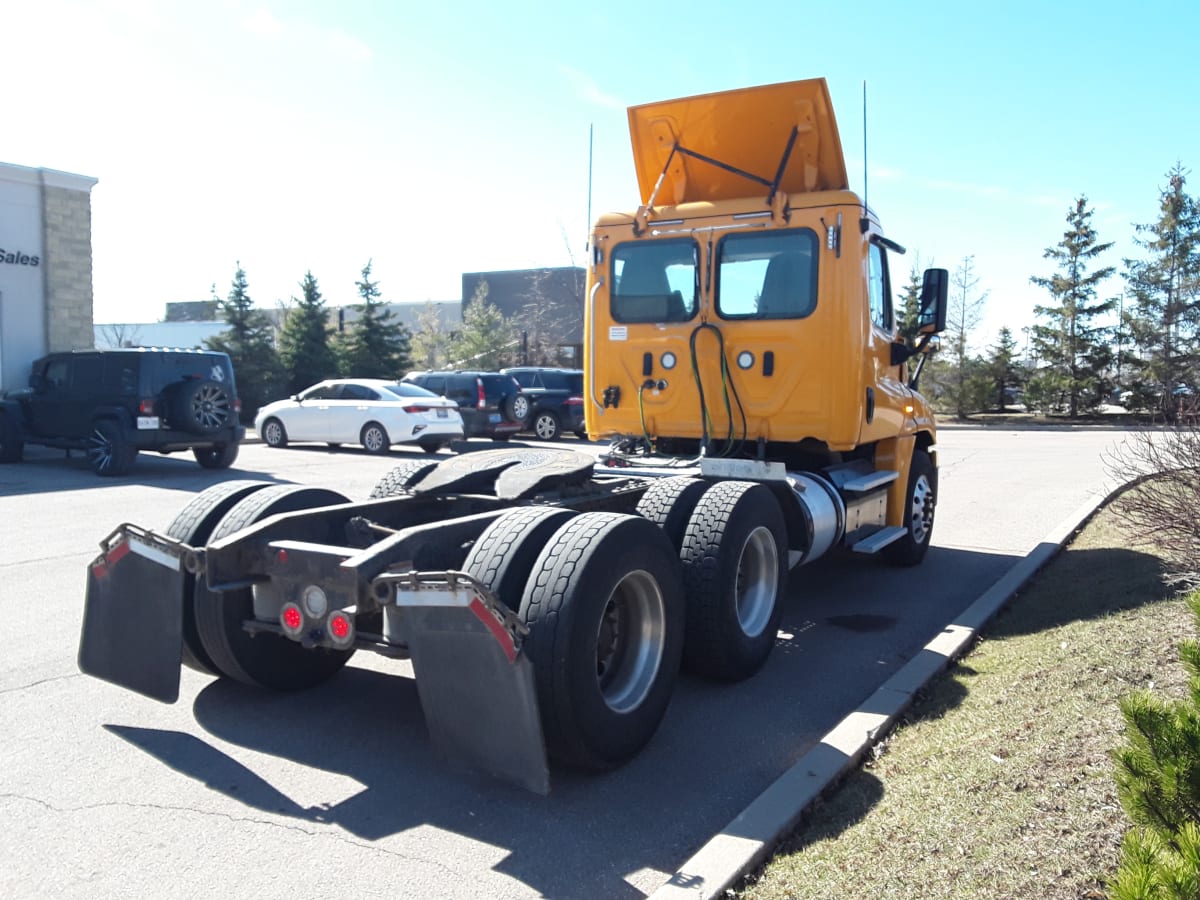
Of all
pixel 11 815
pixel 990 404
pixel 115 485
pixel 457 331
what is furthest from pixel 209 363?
pixel 990 404

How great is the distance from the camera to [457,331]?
49031 millimetres

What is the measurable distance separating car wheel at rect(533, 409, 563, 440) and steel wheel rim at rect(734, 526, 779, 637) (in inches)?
781

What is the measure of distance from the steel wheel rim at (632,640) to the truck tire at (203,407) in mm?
12666

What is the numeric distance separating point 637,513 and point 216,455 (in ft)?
41.2

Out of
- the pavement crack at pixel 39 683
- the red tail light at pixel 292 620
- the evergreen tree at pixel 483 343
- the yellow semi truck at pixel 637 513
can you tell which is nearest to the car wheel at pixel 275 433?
the yellow semi truck at pixel 637 513

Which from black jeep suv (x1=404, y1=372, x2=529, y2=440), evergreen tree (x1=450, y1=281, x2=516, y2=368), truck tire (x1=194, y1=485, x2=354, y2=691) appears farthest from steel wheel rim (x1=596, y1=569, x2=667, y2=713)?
evergreen tree (x1=450, y1=281, x2=516, y2=368)

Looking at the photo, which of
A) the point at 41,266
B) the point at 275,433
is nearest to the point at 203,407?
the point at 275,433

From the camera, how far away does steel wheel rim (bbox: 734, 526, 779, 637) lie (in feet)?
19.6

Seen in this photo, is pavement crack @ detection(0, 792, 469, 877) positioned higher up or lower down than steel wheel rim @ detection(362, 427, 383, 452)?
lower down

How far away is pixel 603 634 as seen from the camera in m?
4.59

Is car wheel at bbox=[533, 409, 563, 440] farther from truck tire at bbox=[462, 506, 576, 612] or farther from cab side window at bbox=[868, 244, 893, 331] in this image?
truck tire at bbox=[462, 506, 576, 612]

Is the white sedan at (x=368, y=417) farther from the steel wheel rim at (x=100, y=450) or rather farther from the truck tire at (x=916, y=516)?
the truck tire at (x=916, y=516)

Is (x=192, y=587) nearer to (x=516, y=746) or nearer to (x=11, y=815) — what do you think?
(x=11, y=815)

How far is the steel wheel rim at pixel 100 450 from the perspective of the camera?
15141mm
